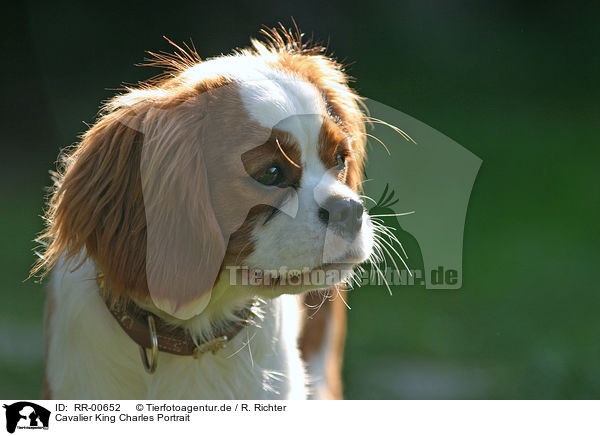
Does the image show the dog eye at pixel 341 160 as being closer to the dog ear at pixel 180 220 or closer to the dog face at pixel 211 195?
the dog face at pixel 211 195

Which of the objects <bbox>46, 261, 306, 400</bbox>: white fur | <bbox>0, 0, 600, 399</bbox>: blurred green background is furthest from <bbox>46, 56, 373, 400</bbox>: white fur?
<bbox>0, 0, 600, 399</bbox>: blurred green background

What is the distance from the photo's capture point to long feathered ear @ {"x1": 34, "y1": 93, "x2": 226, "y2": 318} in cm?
151

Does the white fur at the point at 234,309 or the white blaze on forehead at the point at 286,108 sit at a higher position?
the white blaze on forehead at the point at 286,108

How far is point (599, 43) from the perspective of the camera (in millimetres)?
3465

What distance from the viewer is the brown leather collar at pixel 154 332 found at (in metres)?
1.53

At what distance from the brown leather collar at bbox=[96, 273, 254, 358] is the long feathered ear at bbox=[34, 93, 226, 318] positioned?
0.17 feet

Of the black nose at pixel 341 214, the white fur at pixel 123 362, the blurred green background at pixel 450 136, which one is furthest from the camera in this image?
the blurred green background at pixel 450 136

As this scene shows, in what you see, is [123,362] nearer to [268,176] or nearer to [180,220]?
[180,220]

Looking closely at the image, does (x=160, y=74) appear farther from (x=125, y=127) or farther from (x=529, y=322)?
(x=529, y=322)

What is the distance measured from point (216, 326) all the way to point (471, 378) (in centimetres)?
179

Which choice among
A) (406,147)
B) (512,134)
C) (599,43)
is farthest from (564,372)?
(512,134)
